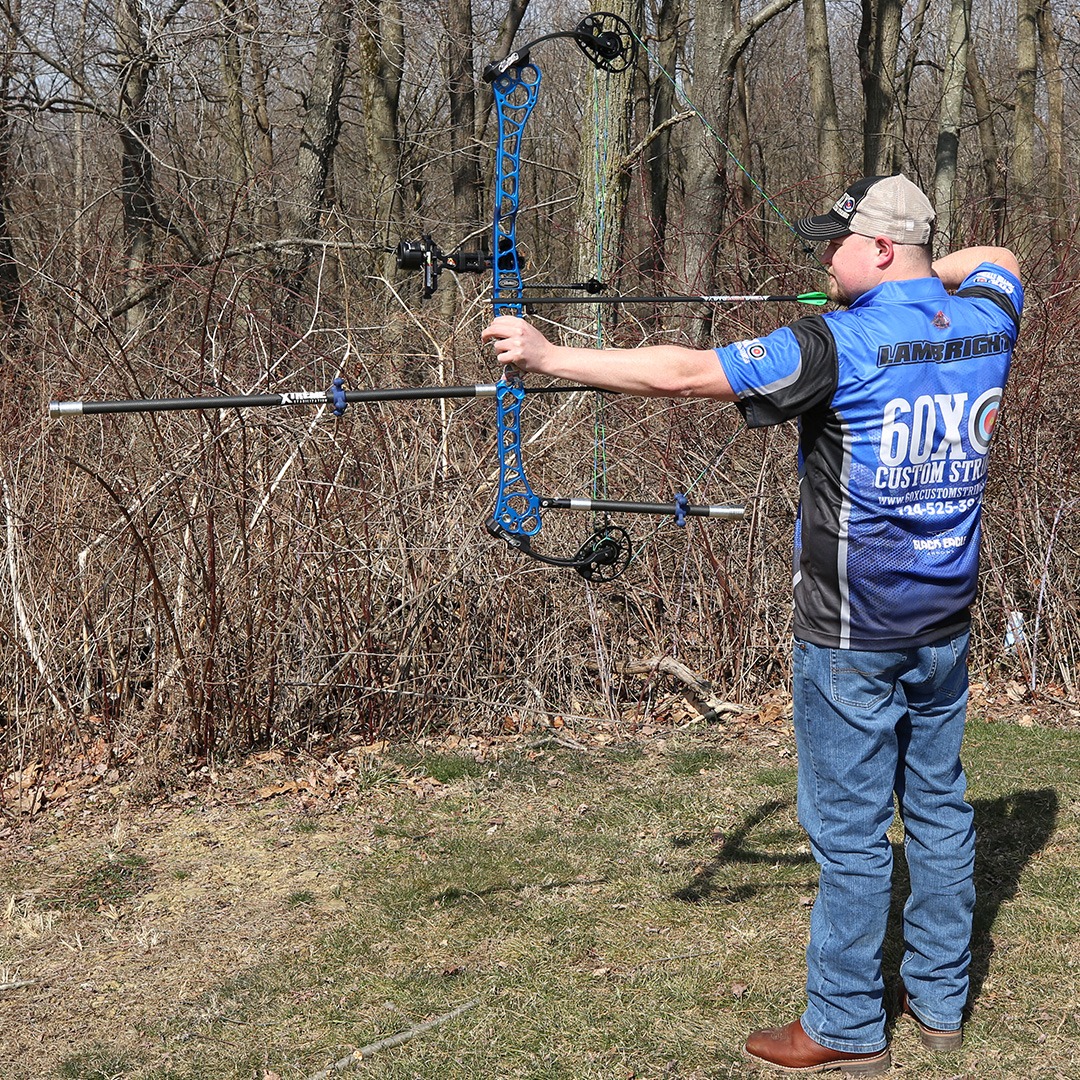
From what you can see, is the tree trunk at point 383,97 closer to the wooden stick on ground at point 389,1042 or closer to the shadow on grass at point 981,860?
the shadow on grass at point 981,860

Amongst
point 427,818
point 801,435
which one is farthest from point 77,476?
point 801,435

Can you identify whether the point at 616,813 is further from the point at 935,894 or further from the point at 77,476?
the point at 77,476

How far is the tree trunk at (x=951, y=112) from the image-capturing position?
9797 mm

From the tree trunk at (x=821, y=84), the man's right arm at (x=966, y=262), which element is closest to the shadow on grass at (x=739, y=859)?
the man's right arm at (x=966, y=262)

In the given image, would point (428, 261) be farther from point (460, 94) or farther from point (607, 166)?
point (460, 94)

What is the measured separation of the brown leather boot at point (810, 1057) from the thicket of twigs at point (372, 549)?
312cm

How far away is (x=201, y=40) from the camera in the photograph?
10.4 meters

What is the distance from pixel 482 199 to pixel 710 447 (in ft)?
28.9

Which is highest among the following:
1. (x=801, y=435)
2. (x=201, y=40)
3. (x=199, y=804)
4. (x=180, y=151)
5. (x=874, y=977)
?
(x=201, y=40)

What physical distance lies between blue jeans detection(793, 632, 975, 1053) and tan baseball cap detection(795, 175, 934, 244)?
3.33ft

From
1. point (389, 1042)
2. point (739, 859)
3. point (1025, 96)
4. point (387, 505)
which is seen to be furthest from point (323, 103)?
point (389, 1042)

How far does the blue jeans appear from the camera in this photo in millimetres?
3031

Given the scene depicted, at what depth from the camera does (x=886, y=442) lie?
2896 millimetres

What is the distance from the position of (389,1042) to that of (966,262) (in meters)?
2.84
